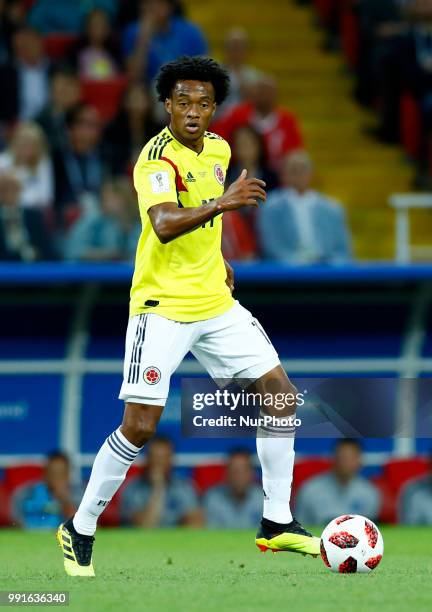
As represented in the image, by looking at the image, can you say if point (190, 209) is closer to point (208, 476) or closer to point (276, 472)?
point (276, 472)

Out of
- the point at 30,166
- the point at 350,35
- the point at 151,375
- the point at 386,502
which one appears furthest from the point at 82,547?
the point at 350,35

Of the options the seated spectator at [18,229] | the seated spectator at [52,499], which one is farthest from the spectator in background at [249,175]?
the seated spectator at [52,499]

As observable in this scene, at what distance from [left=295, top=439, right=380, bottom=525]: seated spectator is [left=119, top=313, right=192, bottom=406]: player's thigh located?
5.94 m

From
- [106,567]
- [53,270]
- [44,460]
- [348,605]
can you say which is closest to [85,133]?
[53,270]

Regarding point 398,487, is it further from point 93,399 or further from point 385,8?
point 385,8

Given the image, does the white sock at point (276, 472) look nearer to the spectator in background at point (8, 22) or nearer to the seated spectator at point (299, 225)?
the seated spectator at point (299, 225)

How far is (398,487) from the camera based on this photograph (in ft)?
44.9

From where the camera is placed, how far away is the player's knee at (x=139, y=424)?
730 centimetres

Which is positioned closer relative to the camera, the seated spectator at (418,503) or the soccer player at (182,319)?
the soccer player at (182,319)

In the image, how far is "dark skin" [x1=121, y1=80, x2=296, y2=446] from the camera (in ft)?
23.1

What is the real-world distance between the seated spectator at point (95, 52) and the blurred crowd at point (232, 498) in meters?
3.99

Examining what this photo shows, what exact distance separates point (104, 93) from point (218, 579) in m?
8.47

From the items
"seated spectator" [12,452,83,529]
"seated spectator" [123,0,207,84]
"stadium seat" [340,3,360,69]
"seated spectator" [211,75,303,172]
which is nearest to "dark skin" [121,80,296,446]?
"seated spectator" [12,452,83,529]

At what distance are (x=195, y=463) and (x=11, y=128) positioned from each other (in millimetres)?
3505
